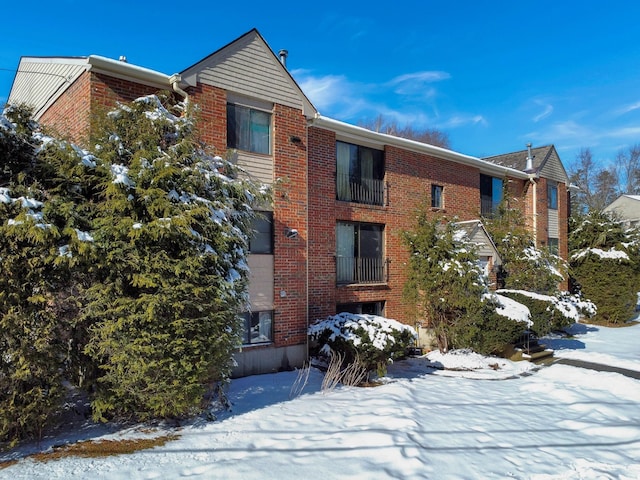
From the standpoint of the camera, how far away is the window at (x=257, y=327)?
924 cm

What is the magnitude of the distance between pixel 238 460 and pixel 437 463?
2.31 m

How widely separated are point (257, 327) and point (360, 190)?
204 inches

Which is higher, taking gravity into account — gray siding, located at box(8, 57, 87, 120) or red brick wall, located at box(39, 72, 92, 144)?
gray siding, located at box(8, 57, 87, 120)

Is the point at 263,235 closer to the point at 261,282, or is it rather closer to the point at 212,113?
the point at 261,282

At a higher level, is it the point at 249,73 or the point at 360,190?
the point at 249,73

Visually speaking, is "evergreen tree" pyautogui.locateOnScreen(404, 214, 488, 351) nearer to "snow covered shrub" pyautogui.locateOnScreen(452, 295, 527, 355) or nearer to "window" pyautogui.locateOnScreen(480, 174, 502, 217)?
"snow covered shrub" pyautogui.locateOnScreen(452, 295, 527, 355)

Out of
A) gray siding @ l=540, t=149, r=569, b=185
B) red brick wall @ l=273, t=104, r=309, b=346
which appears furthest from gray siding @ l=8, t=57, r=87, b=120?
gray siding @ l=540, t=149, r=569, b=185

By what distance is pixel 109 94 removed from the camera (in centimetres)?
777

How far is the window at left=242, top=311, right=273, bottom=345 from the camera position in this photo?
30.3 feet

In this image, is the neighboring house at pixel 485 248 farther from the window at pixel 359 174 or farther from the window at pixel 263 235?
the window at pixel 263 235

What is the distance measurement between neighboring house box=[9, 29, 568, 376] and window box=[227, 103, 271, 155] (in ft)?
0.08

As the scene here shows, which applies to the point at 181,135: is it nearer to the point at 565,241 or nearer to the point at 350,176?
the point at 350,176

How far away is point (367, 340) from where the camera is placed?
8.56 m

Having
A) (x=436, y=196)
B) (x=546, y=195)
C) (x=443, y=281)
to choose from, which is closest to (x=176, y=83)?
(x=443, y=281)
